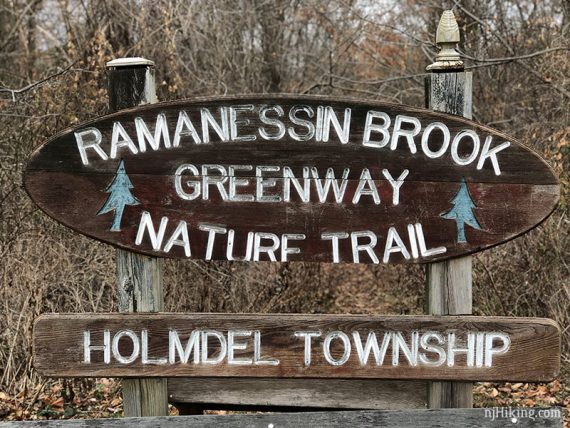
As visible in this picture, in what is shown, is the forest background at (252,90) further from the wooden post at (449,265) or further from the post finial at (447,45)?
the post finial at (447,45)

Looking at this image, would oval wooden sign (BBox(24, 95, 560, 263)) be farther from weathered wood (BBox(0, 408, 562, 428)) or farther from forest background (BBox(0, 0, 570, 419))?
forest background (BBox(0, 0, 570, 419))

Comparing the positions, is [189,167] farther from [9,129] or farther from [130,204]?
[9,129]

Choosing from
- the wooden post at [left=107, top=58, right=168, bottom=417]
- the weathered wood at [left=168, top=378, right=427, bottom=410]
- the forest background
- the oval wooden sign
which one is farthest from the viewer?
the forest background

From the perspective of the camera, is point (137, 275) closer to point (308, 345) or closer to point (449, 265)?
point (308, 345)

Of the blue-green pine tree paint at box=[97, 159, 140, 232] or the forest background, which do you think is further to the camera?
the forest background

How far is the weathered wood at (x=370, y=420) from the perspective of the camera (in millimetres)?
3473

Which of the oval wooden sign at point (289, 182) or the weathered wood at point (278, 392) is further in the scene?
the weathered wood at point (278, 392)

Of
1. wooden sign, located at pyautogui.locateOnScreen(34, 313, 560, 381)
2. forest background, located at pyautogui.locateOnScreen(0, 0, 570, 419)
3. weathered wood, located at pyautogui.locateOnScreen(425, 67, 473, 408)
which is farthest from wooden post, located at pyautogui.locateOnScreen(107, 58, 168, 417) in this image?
forest background, located at pyautogui.locateOnScreen(0, 0, 570, 419)

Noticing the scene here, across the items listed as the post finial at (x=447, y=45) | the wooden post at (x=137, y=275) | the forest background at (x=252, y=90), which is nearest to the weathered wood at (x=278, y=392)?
the wooden post at (x=137, y=275)

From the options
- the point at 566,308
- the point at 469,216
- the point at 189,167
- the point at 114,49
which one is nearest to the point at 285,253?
the point at 189,167

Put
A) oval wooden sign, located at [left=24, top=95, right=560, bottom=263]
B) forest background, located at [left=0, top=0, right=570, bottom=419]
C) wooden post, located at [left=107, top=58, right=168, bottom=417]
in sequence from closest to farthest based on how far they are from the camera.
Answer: oval wooden sign, located at [left=24, top=95, right=560, bottom=263], wooden post, located at [left=107, top=58, right=168, bottom=417], forest background, located at [left=0, top=0, right=570, bottom=419]

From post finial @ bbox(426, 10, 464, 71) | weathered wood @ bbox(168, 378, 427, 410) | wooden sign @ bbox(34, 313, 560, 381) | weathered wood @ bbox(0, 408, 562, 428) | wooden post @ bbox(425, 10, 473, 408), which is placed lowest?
weathered wood @ bbox(0, 408, 562, 428)

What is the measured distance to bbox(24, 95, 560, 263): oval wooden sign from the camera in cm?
338

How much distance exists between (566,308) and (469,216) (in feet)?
9.54
